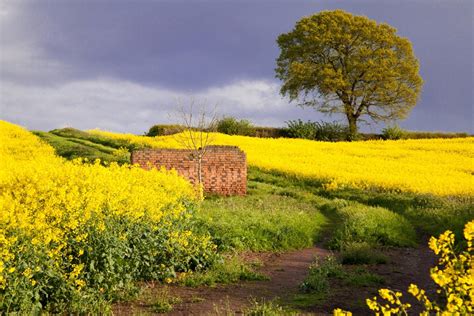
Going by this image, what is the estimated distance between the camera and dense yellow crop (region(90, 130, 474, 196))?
27.1 m

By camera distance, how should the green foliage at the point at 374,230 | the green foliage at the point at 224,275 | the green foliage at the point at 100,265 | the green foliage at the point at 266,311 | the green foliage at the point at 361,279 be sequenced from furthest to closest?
the green foliage at the point at 374,230 < the green foliage at the point at 361,279 < the green foliage at the point at 224,275 < the green foliage at the point at 100,265 < the green foliage at the point at 266,311

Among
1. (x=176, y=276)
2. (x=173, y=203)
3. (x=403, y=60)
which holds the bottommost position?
(x=176, y=276)

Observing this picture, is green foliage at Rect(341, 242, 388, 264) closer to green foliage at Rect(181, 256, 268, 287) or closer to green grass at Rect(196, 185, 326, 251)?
green grass at Rect(196, 185, 326, 251)

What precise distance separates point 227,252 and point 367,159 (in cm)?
2547

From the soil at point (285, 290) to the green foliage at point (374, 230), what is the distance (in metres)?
A: 1.57

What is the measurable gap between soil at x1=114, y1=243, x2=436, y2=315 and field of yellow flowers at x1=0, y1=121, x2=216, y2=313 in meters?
0.72

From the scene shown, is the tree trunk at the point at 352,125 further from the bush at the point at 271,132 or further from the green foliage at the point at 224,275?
the green foliage at the point at 224,275

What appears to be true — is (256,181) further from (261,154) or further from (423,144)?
(423,144)

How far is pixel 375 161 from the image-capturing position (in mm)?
35656

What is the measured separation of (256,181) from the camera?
2922 cm

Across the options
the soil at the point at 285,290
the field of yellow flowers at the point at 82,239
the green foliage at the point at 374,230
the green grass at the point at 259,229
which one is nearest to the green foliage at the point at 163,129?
the green grass at the point at 259,229

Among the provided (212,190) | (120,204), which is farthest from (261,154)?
(120,204)

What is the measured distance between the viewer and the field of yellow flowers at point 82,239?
8.48m

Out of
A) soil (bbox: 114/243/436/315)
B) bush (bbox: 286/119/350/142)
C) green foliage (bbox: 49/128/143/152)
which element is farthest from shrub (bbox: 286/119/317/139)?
soil (bbox: 114/243/436/315)
